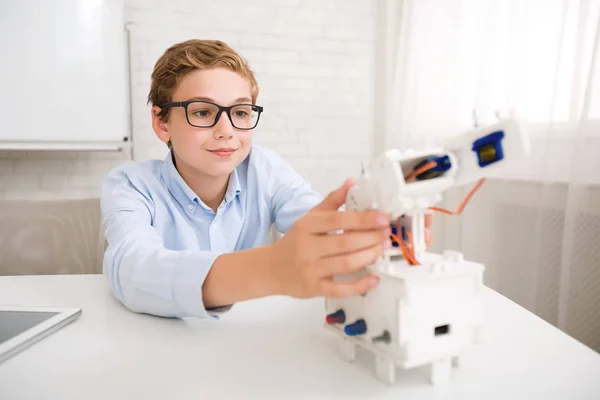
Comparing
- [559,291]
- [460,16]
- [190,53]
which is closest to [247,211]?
[190,53]

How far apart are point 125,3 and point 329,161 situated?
1.24 metres

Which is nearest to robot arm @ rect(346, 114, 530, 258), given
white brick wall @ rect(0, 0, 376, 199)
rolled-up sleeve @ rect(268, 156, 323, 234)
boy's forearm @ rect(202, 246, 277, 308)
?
boy's forearm @ rect(202, 246, 277, 308)

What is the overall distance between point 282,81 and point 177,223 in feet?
4.99

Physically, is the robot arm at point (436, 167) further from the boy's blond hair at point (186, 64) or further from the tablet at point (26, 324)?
the boy's blond hair at point (186, 64)

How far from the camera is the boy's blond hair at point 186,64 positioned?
3.03 feet

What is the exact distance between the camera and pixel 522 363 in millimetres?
487

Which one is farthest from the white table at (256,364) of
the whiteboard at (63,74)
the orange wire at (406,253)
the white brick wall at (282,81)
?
the white brick wall at (282,81)

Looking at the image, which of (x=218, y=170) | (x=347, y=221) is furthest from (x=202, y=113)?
(x=347, y=221)

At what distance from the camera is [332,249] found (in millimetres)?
441

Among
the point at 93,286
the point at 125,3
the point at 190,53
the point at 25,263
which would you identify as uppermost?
the point at 125,3

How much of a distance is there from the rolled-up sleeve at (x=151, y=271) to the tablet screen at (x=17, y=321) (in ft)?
0.33

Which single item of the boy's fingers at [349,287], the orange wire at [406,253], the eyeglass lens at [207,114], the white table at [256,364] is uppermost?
the eyeglass lens at [207,114]

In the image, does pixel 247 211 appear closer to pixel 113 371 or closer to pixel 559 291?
pixel 113 371

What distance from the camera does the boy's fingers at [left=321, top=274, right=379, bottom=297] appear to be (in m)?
0.44
